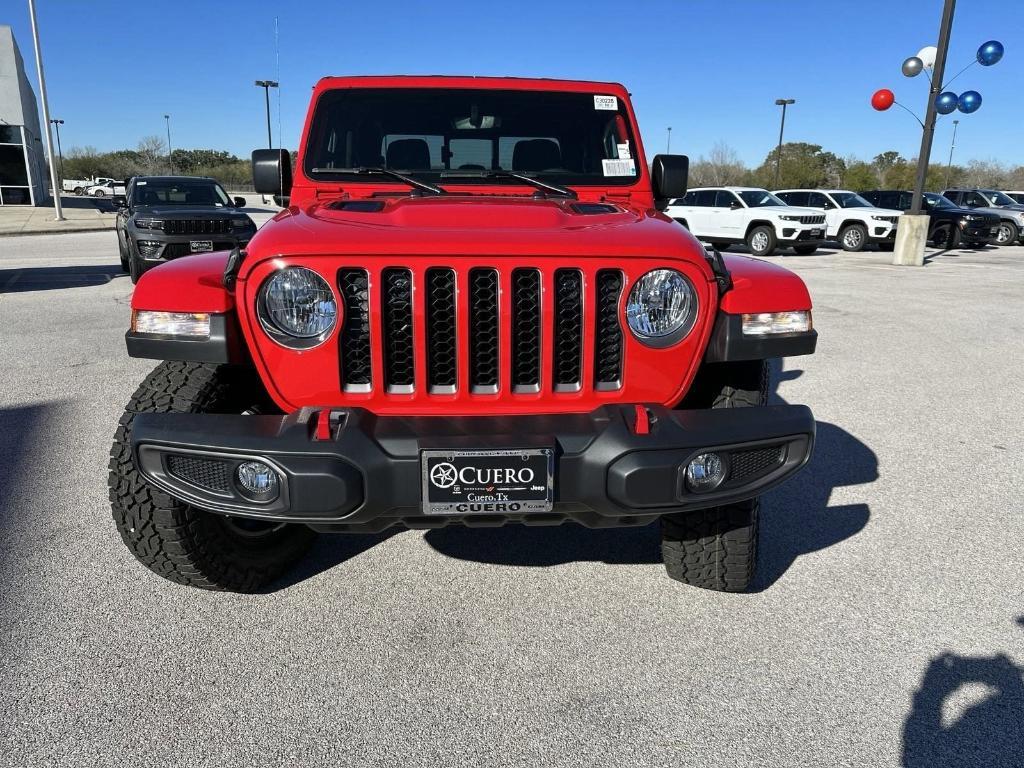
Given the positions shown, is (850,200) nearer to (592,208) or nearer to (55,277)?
(55,277)

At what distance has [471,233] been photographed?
7.46 ft

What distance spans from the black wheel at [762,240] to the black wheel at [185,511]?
51.8 feet

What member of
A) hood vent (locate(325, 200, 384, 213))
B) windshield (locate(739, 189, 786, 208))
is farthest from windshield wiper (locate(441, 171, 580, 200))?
windshield (locate(739, 189, 786, 208))

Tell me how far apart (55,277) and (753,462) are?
12.3 metres

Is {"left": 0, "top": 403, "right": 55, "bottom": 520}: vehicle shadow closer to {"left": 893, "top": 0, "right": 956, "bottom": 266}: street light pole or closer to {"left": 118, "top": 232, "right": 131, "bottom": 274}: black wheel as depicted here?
{"left": 118, "top": 232, "right": 131, "bottom": 274}: black wheel

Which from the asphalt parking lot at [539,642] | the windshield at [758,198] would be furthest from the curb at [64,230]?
the asphalt parking lot at [539,642]

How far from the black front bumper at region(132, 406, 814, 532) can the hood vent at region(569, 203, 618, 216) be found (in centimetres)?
94

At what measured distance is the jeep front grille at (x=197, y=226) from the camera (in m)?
10.0

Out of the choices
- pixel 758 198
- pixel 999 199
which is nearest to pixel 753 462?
pixel 758 198

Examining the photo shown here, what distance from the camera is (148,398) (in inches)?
98.3

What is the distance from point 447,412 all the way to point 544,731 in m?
0.94

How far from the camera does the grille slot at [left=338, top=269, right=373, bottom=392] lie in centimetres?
220

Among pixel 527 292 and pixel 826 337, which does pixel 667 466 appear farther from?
pixel 826 337

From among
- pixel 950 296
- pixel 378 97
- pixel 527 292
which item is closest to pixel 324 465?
pixel 527 292
